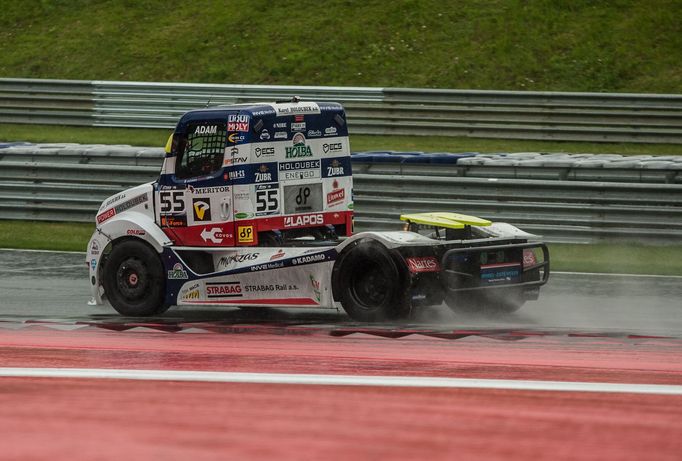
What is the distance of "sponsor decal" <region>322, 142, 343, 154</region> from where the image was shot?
40.6ft

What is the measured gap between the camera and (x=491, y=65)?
23.7 meters

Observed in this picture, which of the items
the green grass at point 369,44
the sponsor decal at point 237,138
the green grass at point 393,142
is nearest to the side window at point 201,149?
the sponsor decal at point 237,138

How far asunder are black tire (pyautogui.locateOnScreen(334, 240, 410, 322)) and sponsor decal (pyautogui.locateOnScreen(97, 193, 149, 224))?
7.61 ft

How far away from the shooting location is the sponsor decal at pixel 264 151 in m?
11.8

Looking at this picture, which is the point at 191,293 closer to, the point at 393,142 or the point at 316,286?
the point at 316,286

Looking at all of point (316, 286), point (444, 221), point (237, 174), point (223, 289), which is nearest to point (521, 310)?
point (444, 221)

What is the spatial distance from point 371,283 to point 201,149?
2.20 meters

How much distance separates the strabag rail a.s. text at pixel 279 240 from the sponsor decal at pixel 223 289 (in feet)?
0.04

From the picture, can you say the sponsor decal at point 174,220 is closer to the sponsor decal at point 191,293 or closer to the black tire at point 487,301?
the sponsor decal at point 191,293

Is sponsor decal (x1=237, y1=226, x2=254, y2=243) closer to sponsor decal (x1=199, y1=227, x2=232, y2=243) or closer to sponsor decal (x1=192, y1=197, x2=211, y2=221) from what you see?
sponsor decal (x1=199, y1=227, x2=232, y2=243)

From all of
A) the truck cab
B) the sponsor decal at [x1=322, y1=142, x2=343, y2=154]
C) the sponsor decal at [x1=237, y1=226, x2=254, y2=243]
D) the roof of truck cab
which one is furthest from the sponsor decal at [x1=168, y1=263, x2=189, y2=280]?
the sponsor decal at [x1=322, y1=142, x2=343, y2=154]

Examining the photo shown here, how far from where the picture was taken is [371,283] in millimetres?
11258

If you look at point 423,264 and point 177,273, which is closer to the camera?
point 423,264

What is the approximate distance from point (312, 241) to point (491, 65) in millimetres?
12509
